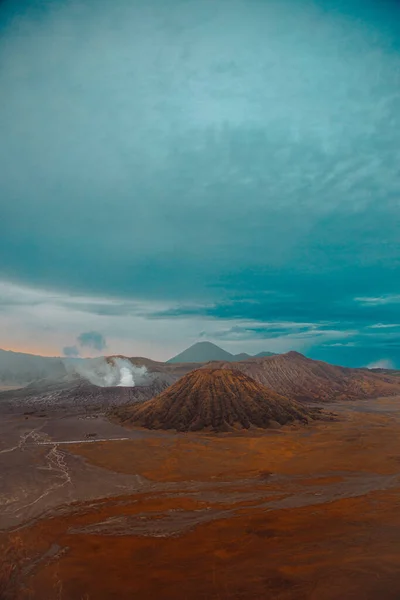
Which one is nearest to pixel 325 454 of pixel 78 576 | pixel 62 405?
pixel 78 576

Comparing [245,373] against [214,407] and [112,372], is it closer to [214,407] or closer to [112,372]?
[112,372]

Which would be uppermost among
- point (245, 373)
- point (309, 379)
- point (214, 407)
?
point (245, 373)

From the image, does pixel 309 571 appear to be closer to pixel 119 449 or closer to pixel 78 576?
pixel 78 576

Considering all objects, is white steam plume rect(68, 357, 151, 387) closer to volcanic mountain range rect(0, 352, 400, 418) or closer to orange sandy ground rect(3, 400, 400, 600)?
volcanic mountain range rect(0, 352, 400, 418)

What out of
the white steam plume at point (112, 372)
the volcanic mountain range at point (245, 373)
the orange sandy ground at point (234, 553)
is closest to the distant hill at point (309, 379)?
the volcanic mountain range at point (245, 373)

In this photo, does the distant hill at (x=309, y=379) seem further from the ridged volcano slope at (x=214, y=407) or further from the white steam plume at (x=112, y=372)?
the ridged volcano slope at (x=214, y=407)

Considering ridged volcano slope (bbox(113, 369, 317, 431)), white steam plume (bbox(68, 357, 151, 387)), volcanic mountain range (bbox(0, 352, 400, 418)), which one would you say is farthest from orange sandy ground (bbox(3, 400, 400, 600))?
white steam plume (bbox(68, 357, 151, 387))

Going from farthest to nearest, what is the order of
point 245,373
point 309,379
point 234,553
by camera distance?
point 309,379 → point 245,373 → point 234,553

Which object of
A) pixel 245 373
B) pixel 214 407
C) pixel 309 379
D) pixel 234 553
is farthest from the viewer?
pixel 309 379

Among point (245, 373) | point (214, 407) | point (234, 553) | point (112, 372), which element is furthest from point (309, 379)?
point (234, 553)
